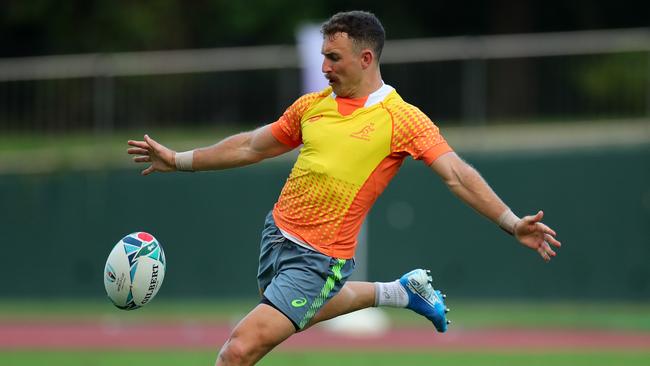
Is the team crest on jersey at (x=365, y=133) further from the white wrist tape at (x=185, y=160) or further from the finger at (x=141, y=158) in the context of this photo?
the finger at (x=141, y=158)

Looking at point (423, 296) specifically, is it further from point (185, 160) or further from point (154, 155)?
point (154, 155)

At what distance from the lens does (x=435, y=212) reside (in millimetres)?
19875

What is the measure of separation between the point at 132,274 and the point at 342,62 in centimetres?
198

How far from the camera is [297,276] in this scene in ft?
27.2

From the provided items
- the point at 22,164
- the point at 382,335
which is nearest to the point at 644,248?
the point at 382,335

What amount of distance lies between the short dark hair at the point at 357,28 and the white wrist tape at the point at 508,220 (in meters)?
1.39

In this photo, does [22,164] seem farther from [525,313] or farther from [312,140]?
[312,140]

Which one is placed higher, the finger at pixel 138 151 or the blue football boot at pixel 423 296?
the finger at pixel 138 151

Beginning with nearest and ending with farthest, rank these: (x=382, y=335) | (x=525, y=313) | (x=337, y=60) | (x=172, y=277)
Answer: (x=337, y=60)
(x=382, y=335)
(x=525, y=313)
(x=172, y=277)

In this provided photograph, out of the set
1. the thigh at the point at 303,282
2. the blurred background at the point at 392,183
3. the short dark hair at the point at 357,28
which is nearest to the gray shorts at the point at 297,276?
the thigh at the point at 303,282

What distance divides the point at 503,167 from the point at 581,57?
2.42 meters

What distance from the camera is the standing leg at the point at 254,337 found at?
26.2ft

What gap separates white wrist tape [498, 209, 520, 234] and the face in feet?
4.26

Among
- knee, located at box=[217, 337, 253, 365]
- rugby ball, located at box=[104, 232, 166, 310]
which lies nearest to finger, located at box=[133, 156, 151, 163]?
rugby ball, located at box=[104, 232, 166, 310]
